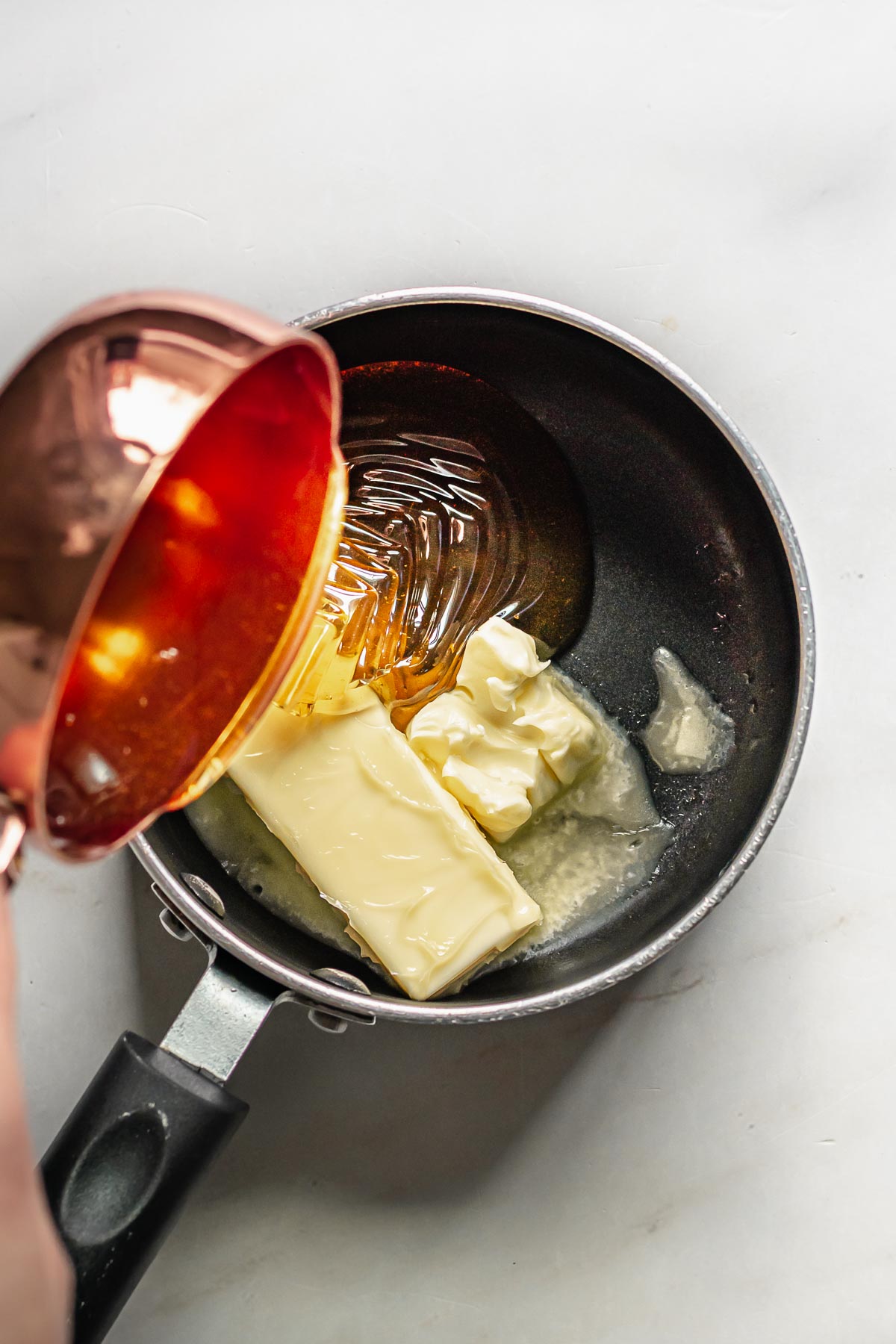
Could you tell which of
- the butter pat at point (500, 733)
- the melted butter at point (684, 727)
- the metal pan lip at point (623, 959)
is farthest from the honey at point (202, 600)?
the melted butter at point (684, 727)

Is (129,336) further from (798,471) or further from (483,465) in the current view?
(798,471)

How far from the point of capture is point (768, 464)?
0.85 m

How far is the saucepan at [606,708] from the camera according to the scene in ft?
2.01

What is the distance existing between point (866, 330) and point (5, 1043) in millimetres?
825

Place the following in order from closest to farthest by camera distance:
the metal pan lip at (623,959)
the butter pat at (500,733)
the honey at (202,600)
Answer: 1. the honey at (202,600)
2. the metal pan lip at (623,959)
3. the butter pat at (500,733)

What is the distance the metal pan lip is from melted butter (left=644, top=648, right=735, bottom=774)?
117 millimetres

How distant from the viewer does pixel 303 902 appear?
0.80 metres

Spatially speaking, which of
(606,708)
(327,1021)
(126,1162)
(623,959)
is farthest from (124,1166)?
(606,708)

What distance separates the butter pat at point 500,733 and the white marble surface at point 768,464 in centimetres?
18

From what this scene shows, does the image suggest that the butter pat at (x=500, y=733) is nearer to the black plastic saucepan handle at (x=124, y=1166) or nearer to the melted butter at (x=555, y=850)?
the melted butter at (x=555, y=850)

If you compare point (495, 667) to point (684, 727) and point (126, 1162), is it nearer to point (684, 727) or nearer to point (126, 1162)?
point (684, 727)

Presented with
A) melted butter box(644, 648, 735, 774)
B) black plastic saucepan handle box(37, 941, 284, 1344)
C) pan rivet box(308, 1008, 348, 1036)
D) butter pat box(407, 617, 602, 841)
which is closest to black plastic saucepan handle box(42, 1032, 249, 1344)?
black plastic saucepan handle box(37, 941, 284, 1344)

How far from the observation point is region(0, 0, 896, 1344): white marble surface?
31.7 inches

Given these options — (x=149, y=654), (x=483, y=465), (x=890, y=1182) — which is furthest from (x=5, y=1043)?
(x=890, y=1182)
